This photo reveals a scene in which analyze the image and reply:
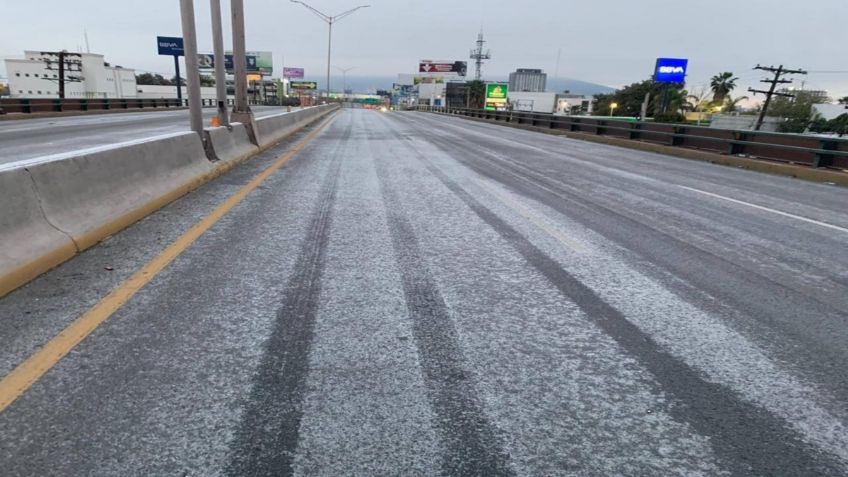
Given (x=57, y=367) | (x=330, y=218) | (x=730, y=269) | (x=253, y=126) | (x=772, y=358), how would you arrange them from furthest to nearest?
(x=253, y=126) < (x=330, y=218) < (x=730, y=269) < (x=772, y=358) < (x=57, y=367)

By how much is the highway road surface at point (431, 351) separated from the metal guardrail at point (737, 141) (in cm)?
883

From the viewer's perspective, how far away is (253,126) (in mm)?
13523

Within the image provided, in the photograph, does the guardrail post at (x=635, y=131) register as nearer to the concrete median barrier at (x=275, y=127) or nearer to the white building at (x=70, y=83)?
the concrete median barrier at (x=275, y=127)

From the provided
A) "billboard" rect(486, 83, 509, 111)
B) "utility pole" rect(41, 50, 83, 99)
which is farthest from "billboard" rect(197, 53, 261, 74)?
"billboard" rect(486, 83, 509, 111)

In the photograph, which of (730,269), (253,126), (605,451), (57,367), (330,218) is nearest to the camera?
(605,451)

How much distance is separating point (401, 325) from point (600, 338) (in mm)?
1301

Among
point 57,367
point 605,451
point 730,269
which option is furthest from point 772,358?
point 57,367

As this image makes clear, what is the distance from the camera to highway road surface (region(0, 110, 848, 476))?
7.48 feet

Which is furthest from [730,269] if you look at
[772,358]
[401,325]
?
[401,325]

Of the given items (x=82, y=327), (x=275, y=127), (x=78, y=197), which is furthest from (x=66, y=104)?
(x=82, y=327)

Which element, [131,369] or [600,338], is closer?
[131,369]

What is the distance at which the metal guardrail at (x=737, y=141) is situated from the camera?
13.2 metres

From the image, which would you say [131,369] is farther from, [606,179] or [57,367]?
[606,179]

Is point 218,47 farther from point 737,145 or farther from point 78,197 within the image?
point 737,145
